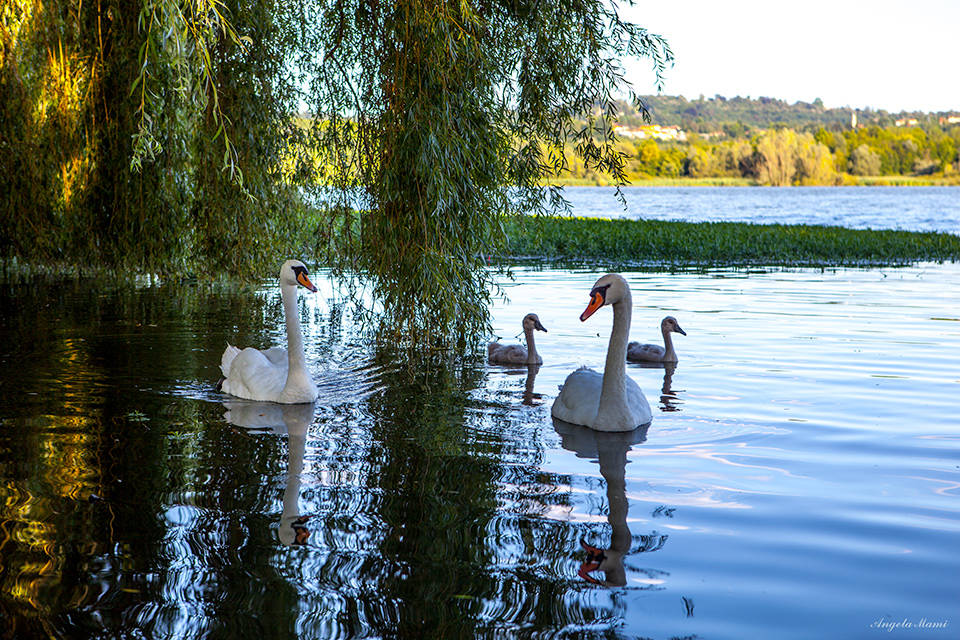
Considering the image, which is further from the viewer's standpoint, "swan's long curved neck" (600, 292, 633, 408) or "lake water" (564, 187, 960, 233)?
"lake water" (564, 187, 960, 233)

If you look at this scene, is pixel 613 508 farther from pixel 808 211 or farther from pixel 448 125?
pixel 808 211

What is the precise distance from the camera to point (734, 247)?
2881cm

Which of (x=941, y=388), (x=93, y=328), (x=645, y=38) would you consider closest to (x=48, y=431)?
(x=93, y=328)

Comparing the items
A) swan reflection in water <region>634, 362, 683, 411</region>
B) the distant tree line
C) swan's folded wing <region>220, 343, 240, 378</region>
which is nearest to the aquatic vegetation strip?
swan reflection in water <region>634, 362, 683, 411</region>

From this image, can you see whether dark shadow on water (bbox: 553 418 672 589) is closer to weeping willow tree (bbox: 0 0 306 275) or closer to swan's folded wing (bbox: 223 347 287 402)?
swan's folded wing (bbox: 223 347 287 402)

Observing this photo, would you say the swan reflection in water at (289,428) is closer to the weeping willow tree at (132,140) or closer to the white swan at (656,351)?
the weeping willow tree at (132,140)

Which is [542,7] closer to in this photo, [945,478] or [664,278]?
[945,478]

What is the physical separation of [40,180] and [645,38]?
8.01 meters

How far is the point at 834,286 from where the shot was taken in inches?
781

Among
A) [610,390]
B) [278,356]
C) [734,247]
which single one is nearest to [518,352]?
[278,356]

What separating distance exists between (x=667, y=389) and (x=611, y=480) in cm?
362

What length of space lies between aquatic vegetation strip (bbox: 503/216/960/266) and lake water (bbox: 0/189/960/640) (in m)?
15.4

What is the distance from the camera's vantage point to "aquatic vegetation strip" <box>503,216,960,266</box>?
27.3 m

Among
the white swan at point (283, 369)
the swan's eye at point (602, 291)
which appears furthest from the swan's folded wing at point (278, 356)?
the swan's eye at point (602, 291)
